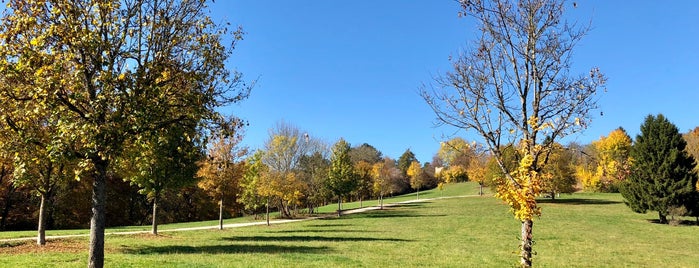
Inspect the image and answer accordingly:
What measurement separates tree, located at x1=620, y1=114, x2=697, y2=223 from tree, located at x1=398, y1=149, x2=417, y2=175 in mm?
85197

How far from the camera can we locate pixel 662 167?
32.3 metres

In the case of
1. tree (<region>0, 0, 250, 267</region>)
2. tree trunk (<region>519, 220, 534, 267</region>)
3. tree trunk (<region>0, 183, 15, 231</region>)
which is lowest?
tree trunk (<region>0, 183, 15, 231</region>)

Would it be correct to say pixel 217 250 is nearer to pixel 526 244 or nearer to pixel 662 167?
pixel 526 244

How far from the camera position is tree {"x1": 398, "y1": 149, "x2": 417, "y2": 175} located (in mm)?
120287

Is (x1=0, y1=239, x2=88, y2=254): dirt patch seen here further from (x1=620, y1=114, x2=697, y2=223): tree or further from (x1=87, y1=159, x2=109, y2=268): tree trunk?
(x1=620, y1=114, x2=697, y2=223): tree

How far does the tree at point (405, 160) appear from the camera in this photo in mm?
120287

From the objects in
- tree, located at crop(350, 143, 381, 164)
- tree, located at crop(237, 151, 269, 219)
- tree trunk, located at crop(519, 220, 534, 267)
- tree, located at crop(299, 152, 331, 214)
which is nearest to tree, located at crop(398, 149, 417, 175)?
tree, located at crop(350, 143, 381, 164)

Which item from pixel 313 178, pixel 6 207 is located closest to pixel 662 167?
pixel 313 178

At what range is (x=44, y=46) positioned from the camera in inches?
291

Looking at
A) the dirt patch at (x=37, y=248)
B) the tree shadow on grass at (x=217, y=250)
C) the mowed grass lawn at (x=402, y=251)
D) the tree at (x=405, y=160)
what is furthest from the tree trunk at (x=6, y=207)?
the tree at (x=405, y=160)

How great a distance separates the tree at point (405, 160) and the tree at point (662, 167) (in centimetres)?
8520

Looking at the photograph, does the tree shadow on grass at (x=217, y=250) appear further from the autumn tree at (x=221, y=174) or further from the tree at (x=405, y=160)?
the tree at (x=405, y=160)

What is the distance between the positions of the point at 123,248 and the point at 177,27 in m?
11.1

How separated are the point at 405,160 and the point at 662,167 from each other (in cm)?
9221
